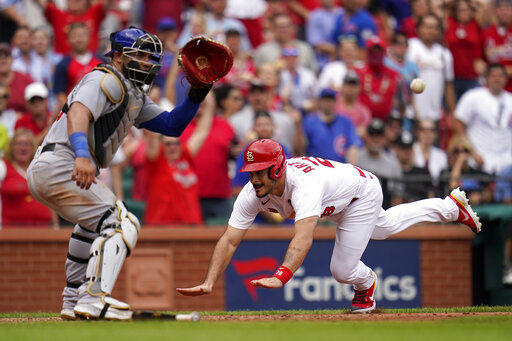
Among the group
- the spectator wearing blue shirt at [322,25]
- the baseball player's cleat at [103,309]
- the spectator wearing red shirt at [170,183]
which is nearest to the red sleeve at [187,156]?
the spectator wearing red shirt at [170,183]

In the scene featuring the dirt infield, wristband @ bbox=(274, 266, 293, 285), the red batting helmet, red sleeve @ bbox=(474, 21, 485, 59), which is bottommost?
the dirt infield

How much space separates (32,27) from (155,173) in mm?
4294

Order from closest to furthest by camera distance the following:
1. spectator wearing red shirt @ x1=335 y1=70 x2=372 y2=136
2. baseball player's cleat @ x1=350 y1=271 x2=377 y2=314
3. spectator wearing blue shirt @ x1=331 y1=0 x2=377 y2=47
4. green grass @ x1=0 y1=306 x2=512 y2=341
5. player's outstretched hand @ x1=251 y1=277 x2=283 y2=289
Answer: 1. green grass @ x1=0 y1=306 x2=512 y2=341
2. player's outstretched hand @ x1=251 y1=277 x2=283 y2=289
3. baseball player's cleat @ x1=350 y1=271 x2=377 y2=314
4. spectator wearing red shirt @ x1=335 y1=70 x2=372 y2=136
5. spectator wearing blue shirt @ x1=331 y1=0 x2=377 y2=47

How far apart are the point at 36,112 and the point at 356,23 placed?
18.6 feet

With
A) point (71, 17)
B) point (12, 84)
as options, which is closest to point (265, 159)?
point (12, 84)

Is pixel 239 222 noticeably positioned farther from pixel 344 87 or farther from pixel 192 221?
pixel 344 87

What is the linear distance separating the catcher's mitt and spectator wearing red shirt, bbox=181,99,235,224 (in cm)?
390

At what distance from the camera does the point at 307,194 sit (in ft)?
24.8

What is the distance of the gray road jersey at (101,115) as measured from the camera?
7.34 m

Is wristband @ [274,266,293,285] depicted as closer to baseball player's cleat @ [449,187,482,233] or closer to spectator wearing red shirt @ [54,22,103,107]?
baseball player's cleat @ [449,187,482,233]

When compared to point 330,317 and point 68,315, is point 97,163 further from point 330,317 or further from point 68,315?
point 330,317

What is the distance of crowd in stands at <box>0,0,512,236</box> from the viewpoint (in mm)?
11820

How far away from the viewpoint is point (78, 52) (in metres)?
12.8

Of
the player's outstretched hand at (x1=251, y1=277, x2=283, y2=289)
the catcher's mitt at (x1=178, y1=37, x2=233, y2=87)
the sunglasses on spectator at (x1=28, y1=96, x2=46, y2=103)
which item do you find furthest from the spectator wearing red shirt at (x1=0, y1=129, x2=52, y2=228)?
the player's outstretched hand at (x1=251, y1=277, x2=283, y2=289)
